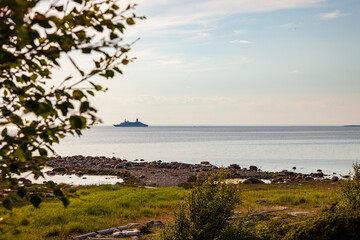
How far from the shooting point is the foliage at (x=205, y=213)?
7762 mm

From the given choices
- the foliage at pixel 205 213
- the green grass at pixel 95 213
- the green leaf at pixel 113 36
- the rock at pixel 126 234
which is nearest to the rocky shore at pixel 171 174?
the green grass at pixel 95 213

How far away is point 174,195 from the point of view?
1748cm

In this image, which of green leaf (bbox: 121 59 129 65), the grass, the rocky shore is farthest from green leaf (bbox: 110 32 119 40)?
the rocky shore

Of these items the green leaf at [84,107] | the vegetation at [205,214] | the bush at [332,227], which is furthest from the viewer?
the vegetation at [205,214]

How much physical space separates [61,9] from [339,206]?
7609 millimetres

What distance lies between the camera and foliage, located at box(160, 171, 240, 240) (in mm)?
7762

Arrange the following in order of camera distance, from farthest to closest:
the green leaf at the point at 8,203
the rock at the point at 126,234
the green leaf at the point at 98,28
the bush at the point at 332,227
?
1. the rock at the point at 126,234
2. the bush at the point at 332,227
3. the green leaf at the point at 98,28
4. the green leaf at the point at 8,203

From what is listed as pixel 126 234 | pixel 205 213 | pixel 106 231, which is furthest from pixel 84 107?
pixel 106 231

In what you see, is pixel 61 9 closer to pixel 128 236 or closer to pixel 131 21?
pixel 131 21

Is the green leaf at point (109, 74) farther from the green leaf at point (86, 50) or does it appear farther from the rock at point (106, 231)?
the rock at point (106, 231)

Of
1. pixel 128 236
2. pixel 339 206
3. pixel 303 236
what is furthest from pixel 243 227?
pixel 128 236

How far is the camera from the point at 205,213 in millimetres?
7945

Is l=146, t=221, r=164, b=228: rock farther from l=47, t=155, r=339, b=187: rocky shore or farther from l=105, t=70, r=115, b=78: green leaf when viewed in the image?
l=47, t=155, r=339, b=187: rocky shore

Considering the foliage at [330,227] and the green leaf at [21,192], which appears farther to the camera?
the foliage at [330,227]
